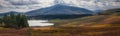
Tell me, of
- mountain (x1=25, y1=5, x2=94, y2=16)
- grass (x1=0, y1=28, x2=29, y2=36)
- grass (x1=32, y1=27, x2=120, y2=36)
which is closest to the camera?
grass (x1=0, y1=28, x2=29, y2=36)

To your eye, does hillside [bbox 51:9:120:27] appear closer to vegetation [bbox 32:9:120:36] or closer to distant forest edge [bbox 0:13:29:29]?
vegetation [bbox 32:9:120:36]

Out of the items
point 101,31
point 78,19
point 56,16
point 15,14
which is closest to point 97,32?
point 101,31

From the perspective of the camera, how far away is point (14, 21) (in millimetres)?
9352

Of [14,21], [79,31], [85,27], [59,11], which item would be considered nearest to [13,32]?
[14,21]

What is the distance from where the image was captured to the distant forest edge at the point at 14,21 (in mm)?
9289

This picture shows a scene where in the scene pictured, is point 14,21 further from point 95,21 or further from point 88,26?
point 95,21

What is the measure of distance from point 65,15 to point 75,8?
38 cm

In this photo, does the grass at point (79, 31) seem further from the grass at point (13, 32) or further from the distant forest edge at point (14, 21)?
the distant forest edge at point (14, 21)

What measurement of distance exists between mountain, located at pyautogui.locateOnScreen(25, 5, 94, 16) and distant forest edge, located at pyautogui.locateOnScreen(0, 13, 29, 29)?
268mm

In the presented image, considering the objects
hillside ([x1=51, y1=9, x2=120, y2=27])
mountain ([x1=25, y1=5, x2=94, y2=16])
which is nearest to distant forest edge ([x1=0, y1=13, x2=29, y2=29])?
mountain ([x1=25, y1=5, x2=94, y2=16])

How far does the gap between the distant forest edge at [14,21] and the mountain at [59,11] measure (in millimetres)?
268

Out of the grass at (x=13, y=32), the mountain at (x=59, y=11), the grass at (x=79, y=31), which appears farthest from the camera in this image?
Result: the mountain at (x=59, y=11)

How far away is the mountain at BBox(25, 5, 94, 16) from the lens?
9430 mm

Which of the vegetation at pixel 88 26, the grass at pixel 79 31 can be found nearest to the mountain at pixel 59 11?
the vegetation at pixel 88 26
